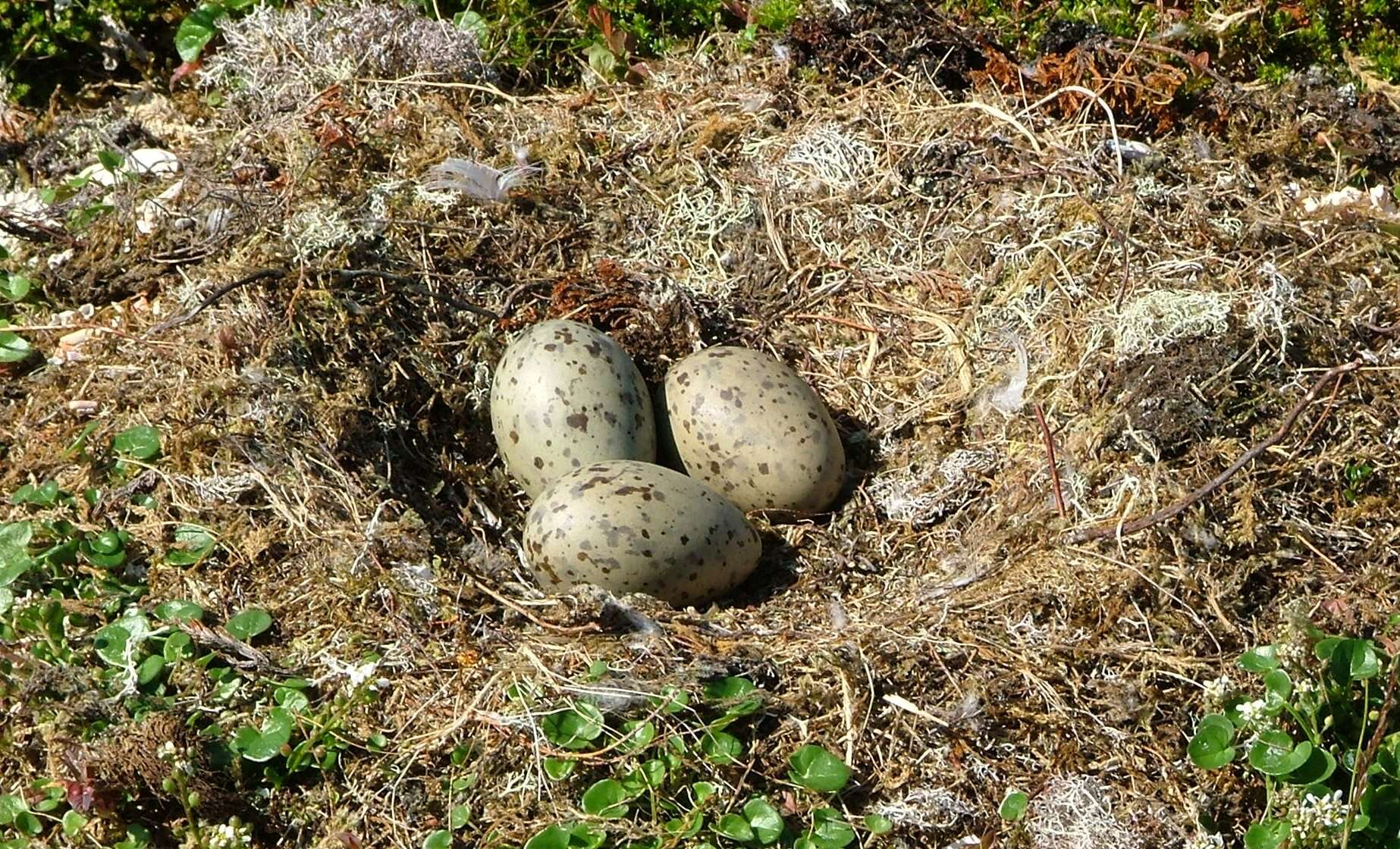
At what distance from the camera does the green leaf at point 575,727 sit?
307cm

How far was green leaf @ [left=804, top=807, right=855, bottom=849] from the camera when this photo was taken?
2.99 m

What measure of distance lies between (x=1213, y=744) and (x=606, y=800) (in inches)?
51.2

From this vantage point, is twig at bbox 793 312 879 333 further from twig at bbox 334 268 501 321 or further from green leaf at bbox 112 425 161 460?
green leaf at bbox 112 425 161 460

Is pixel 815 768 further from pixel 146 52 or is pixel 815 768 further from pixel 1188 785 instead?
pixel 146 52

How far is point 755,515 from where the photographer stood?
13.4ft

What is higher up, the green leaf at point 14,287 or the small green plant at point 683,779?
the green leaf at point 14,287

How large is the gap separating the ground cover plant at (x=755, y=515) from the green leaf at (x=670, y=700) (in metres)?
0.01

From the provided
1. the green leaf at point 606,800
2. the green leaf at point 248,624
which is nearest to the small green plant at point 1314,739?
the green leaf at point 606,800

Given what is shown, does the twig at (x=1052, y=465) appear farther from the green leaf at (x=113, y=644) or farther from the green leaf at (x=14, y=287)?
the green leaf at (x=14, y=287)

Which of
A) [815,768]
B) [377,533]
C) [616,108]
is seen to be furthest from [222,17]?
[815,768]

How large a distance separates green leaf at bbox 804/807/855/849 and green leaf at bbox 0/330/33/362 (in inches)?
105

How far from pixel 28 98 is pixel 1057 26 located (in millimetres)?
3643

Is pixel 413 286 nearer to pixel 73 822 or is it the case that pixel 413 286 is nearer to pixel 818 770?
pixel 73 822

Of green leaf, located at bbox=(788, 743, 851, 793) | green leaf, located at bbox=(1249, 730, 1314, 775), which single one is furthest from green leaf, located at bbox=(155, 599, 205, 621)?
green leaf, located at bbox=(1249, 730, 1314, 775)
